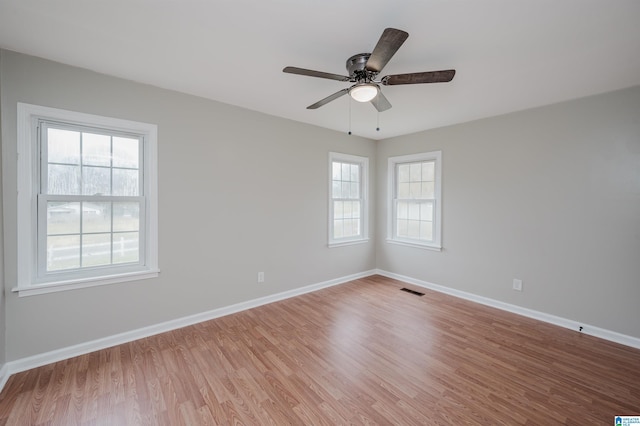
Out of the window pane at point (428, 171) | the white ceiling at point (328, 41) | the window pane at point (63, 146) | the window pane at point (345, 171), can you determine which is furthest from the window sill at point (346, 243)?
the window pane at point (63, 146)

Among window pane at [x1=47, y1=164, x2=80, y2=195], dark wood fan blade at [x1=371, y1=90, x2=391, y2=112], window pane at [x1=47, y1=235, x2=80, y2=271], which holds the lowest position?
window pane at [x1=47, y1=235, x2=80, y2=271]

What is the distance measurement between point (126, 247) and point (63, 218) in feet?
1.79

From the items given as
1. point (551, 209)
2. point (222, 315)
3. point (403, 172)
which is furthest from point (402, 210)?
point (222, 315)

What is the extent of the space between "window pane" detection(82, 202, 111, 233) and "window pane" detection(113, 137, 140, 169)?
430 mm

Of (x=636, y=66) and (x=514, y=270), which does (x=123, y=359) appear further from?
(x=636, y=66)

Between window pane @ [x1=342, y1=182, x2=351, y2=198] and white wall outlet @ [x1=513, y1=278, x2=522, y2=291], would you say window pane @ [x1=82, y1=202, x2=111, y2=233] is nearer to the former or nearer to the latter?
window pane @ [x1=342, y1=182, x2=351, y2=198]

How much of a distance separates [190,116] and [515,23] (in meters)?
2.97

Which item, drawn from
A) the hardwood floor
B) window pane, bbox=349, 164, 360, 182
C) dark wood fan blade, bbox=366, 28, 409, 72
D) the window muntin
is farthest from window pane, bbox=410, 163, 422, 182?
the window muntin

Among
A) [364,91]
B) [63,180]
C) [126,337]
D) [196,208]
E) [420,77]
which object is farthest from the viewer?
[196,208]

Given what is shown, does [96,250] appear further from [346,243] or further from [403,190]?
[403,190]

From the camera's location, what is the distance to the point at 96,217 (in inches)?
98.6

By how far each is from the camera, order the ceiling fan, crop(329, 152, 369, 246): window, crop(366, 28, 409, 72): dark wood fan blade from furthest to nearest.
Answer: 1. crop(329, 152, 369, 246): window
2. the ceiling fan
3. crop(366, 28, 409, 72): dark wood fan blade

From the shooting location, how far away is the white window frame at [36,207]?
215 centimetres

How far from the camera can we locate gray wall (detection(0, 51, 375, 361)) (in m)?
2.19
